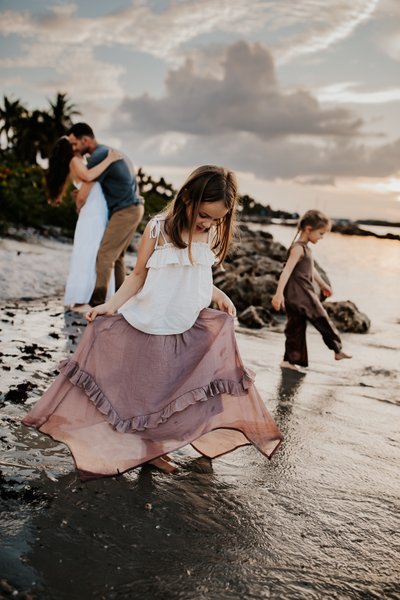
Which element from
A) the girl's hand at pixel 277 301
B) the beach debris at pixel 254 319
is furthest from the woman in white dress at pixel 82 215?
the girl's hand at pixel 277 301

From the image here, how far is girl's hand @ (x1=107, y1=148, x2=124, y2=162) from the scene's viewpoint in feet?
26.9

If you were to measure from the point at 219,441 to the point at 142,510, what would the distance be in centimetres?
76

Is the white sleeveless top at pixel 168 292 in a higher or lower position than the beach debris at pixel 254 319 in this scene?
higher

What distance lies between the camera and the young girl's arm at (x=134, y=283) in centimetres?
347

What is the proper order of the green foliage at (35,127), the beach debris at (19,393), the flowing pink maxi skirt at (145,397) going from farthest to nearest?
the green foliage at (35,127)
the beach debris at (19,393)
the flowing pink maxi skirt at (145,397)

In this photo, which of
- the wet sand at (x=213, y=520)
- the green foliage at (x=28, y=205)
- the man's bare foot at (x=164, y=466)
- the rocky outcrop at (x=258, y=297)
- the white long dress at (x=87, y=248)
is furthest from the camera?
the green foliage at (x=28, y=205)

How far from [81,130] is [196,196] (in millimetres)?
5301

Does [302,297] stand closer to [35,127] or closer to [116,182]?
[116,182]

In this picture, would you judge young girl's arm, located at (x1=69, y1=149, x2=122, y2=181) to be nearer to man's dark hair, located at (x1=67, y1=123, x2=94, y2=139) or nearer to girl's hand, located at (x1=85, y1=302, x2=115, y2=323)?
man's dark hair, located at (x1=67, y1=123, x2=94, y2=139)

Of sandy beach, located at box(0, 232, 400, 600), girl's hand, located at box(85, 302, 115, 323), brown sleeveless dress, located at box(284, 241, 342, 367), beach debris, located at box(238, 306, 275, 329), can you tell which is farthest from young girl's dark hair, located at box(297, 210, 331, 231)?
girl's hand, located at box(85, 302, 115, 323)

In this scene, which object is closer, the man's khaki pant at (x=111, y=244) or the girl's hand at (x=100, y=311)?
the girl's hand at (x=100, y=311)

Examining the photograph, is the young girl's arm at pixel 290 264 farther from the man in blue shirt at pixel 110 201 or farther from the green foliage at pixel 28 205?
the green foliage at pixel 28 205

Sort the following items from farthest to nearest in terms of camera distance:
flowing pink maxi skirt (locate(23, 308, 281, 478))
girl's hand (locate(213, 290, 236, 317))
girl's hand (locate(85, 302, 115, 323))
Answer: girl's hand (locate(213, 290, 236, 317)) → girl's hand (locate(85, 302, 115, 323)) → flowing pink maxi skirt (locate(23, 308, 281, 478))

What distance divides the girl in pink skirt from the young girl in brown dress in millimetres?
3011
